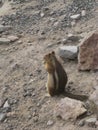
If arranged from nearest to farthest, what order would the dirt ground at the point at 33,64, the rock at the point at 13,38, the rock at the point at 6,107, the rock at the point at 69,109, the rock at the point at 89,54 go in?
the rock at the point at 69,109
the dirt ground at the point at 33,64
the rock at the point at 6,107
the rock at the point at 89,54
the rock at the point at 13,38

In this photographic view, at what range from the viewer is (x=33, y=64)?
6363 millimetres

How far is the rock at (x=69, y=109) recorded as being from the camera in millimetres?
4859

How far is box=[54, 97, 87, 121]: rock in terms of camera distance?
486 cm

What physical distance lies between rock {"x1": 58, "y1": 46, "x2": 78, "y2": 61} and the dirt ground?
0.10 metres

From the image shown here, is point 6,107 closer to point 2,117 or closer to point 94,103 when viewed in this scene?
point 2,117

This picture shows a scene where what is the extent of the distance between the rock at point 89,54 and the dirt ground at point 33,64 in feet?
0.36

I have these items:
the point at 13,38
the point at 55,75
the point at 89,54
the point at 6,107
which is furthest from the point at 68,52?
the point at 13,38

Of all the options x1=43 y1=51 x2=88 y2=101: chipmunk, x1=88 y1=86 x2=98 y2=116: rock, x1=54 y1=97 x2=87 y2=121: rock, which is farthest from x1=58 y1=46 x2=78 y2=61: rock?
x1=88 y1=86 x2=98 y2=116: rock

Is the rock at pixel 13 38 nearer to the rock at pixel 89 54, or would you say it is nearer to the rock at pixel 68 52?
the rock at pixel 68 52

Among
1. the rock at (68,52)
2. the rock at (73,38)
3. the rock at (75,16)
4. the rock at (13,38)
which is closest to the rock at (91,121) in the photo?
the rock at (68,52)

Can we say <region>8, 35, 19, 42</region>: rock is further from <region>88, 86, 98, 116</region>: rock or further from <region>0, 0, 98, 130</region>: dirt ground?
<region>88, 86, 98, 116</region>: rock

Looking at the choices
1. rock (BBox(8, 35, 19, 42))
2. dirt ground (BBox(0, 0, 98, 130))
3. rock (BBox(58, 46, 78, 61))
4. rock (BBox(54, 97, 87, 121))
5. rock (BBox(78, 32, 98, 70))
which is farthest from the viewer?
rock (BBox(8, 35, 19, 42))

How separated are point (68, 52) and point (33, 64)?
0.61m

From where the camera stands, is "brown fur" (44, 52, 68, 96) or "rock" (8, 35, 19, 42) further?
"rock" (8, 35, 19, 42)
